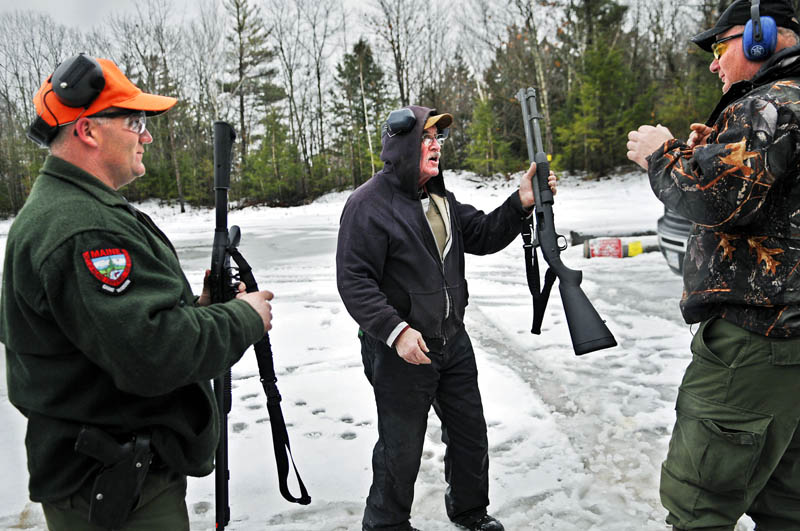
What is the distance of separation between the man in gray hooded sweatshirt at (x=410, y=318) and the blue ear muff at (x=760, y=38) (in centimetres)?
101

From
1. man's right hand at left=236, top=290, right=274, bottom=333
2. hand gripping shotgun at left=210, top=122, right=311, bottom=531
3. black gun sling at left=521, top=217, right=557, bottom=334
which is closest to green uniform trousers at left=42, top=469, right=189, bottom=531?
hand gripping shotgun at left=210, top=122, right=311, bottom=531

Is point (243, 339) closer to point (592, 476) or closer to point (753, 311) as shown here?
point (753, 311)

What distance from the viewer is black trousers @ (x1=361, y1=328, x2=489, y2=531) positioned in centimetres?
270

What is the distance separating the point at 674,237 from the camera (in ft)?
21.2

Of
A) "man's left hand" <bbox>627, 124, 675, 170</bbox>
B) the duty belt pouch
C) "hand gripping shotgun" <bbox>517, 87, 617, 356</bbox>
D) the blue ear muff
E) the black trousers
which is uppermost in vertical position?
the blue ear muff

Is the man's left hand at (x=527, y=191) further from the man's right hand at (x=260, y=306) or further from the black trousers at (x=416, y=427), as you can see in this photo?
the man's right hand at (x=260, y=306)

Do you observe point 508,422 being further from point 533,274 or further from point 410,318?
point 410,318

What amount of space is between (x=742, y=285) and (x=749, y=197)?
34cm

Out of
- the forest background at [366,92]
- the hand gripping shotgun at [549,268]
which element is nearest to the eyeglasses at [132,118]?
the hand gripping shotgun at [549,268]

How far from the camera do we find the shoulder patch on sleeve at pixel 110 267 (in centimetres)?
142

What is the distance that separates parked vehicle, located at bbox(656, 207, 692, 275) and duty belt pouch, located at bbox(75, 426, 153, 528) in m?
6.13

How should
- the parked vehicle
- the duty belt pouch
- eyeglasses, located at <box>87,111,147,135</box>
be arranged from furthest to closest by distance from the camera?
the parked vehicle < eyeglasses, located at <box>87,111,147,135</box> < the duty belt pouch

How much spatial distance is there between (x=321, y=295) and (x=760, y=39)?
22.0 feet

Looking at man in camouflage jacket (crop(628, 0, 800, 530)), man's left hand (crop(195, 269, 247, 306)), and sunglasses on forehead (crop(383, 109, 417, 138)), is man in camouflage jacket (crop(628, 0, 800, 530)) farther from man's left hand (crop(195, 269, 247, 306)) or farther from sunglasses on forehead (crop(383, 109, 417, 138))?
man's left hand (crop(195, 269, 247, 306))
